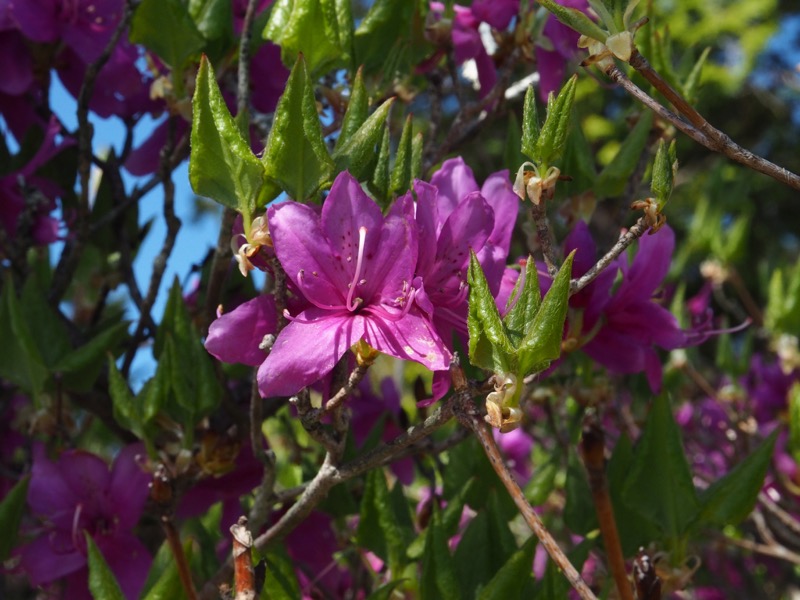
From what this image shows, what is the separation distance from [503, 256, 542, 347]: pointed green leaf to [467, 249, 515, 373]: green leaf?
15mm

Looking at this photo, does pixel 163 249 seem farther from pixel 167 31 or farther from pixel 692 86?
pixel 692 86

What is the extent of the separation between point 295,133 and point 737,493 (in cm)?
64

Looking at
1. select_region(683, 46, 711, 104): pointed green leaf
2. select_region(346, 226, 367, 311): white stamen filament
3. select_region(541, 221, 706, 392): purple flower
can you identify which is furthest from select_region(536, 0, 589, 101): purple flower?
select_region(346, 226, 367, 311): white stamen filament

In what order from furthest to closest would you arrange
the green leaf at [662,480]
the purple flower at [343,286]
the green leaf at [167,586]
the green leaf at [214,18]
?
the green leaf at [214,18] < the green leaf at [662,480] < the green leaf at [167,586] < the purple flower at [343,286]

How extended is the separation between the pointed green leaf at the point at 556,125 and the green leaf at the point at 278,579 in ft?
1.54

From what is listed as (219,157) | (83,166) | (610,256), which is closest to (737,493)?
(610,256)

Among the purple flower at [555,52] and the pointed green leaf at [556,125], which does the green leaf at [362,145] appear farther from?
the purple flower at [555,52]

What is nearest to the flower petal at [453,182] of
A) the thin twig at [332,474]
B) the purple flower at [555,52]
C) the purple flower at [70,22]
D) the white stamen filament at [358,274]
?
the white stamen filament at [358,274]

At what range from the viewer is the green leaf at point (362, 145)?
0.81m

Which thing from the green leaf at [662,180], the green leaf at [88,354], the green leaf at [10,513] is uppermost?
the green leaf at [662,180]

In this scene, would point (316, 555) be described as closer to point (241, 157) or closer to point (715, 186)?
point (241, 157)

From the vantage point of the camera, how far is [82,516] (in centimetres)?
121

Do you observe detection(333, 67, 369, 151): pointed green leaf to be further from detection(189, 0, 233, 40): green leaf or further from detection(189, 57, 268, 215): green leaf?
detection(189, 0, 233, 40): green leaf

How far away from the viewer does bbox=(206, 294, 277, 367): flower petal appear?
81 cm
